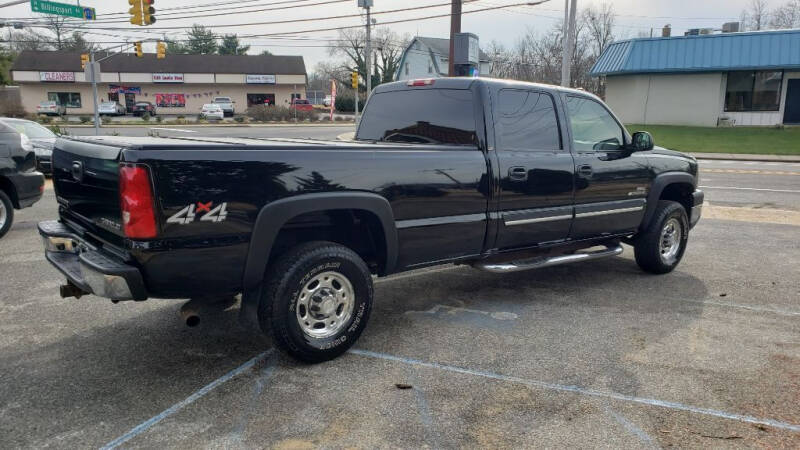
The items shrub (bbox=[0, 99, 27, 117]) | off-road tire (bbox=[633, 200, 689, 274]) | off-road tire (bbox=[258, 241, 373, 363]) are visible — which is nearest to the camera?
off-road tire (bbox=[258, 241, 373, 363])

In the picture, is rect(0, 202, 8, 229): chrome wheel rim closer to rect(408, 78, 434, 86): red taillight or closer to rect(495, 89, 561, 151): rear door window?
rect(408, 78, 434, 86): red taillight

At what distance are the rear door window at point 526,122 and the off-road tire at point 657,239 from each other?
66.6 inches

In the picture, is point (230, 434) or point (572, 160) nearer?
point (230, 434)

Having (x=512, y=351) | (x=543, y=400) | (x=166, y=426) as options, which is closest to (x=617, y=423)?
(x=543, y=400)

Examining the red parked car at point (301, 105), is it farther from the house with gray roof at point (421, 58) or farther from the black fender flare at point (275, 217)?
the black fender flare at point (275, 217)

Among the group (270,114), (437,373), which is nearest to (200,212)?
(437,373)

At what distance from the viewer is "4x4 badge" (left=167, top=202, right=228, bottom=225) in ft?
10.9

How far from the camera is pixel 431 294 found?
5.76 metres

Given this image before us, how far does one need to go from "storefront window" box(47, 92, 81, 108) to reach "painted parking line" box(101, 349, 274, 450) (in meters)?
65.4

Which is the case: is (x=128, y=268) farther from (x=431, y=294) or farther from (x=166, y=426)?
(x=431, y=294)

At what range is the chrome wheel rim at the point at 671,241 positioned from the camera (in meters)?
6.51

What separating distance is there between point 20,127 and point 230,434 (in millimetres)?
13063

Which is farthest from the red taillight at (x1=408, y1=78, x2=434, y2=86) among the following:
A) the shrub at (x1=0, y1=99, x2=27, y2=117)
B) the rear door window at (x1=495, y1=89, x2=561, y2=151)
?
the shrub at (x1=0, y1=99, x2=27, y2=117)

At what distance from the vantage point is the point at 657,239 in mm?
6297
